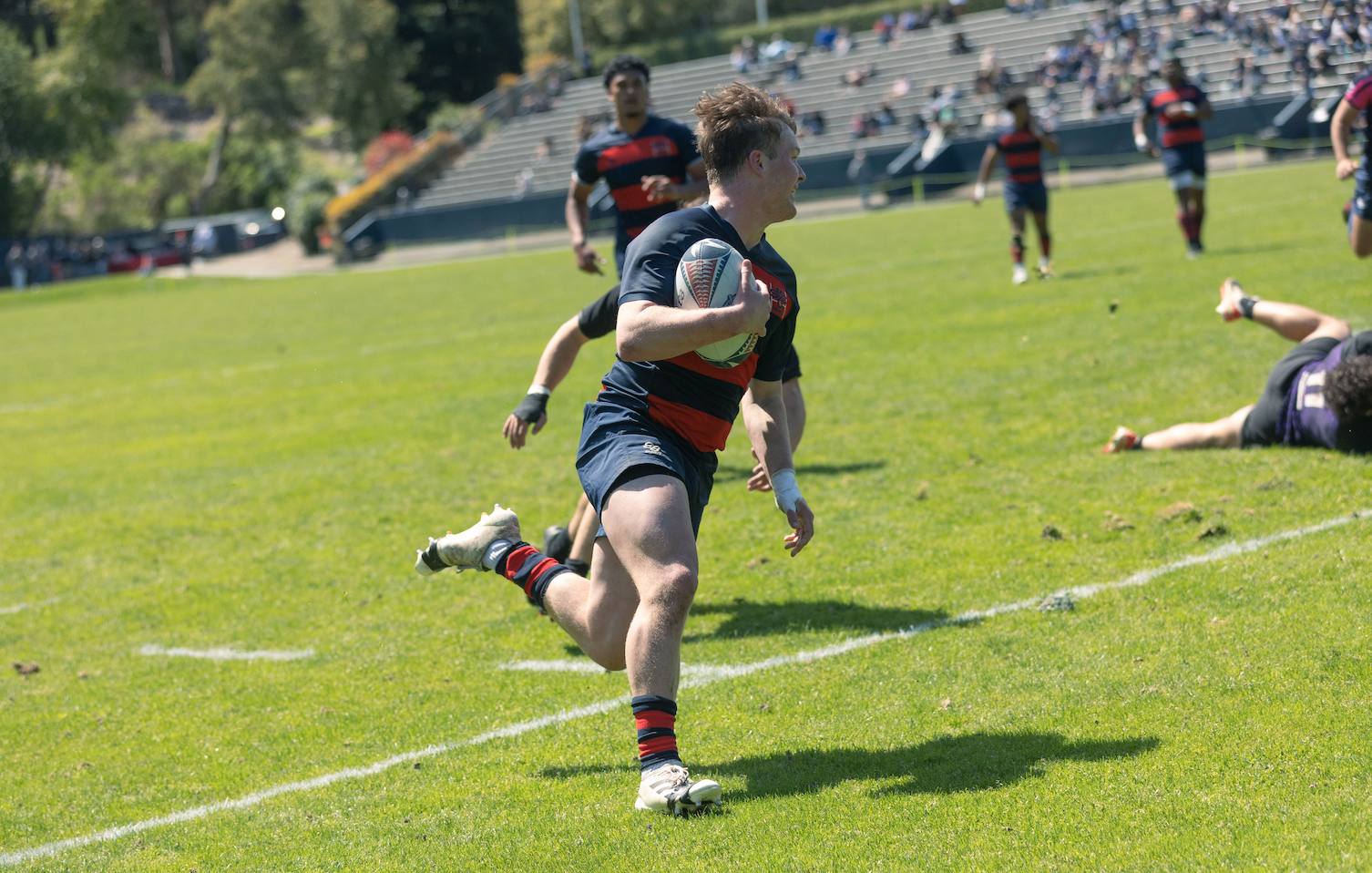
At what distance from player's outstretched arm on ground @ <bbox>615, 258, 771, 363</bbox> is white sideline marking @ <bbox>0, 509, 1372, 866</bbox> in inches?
61.5

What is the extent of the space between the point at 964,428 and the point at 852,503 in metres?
1.79

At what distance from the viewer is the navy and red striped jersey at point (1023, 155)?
15508mm

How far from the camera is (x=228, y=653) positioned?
19.1 feet

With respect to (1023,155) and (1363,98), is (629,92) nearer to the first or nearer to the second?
(1363,98)

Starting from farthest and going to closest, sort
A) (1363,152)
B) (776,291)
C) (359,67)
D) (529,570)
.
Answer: (359,67) < (1363,152) < (529,570) < (776,291)

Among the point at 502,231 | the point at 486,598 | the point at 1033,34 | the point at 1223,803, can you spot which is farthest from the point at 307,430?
the point at 1033,34

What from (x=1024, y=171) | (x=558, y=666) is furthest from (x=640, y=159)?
(x=1024, y=171)

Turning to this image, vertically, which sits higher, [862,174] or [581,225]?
[581,225]

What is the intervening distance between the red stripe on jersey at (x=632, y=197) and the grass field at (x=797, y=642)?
6.26 feet

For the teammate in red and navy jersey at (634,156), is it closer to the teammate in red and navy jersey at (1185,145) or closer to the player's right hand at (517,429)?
A: the player's right hand at (517,429)

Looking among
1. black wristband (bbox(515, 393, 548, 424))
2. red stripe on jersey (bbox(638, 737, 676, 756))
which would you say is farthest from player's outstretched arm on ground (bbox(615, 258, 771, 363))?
black wristband (bbox(515, 393, 548, 424))

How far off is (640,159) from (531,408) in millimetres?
3387

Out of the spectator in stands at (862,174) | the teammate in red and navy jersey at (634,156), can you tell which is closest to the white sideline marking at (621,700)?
the teammate in red and navy jersey at (634,156)

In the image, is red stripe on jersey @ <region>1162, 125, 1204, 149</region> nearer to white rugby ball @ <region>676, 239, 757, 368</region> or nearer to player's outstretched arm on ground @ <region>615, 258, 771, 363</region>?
white rugby ball @ <region>676, 239, 757, 368</region>
